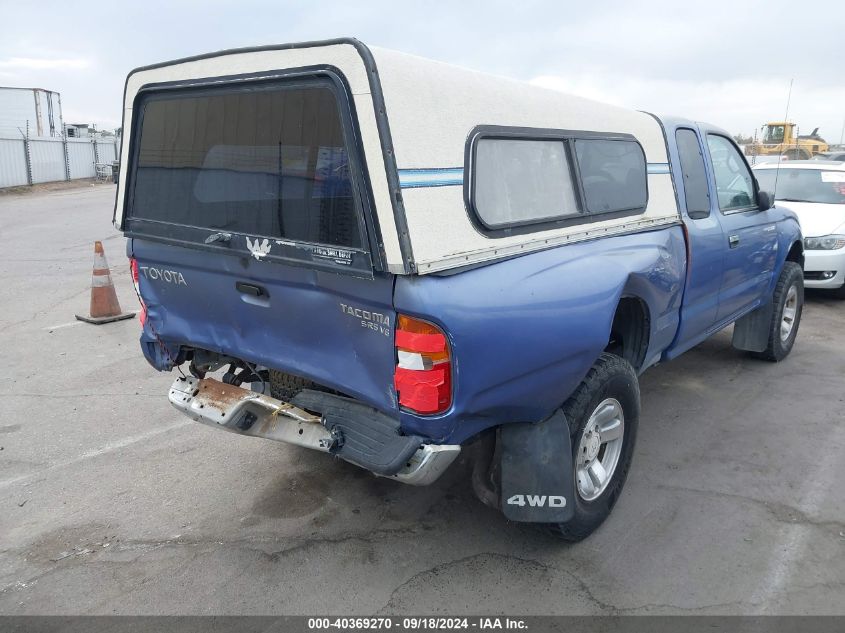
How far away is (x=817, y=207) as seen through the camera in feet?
27.9

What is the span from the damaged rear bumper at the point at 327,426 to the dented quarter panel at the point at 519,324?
96 mm

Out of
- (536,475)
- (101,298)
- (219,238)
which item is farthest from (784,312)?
(101,298)

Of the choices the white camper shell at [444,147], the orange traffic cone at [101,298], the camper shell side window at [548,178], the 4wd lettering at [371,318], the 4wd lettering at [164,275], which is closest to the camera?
the white camper shell at [444,147]

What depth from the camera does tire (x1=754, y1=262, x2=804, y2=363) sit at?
5.58 m

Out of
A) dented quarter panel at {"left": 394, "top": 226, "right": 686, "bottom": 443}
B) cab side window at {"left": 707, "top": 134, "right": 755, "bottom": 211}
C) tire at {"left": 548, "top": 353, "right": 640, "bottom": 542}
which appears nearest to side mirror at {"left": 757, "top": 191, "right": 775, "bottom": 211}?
cab side window at {"left": 707, "top": 134, "right": 755, "bottom": 211}

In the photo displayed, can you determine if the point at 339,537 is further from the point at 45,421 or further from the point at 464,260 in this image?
the point at 45,421

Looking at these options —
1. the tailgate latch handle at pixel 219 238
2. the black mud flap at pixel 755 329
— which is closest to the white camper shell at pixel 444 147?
the tailgate latch handle at pixel 219 238

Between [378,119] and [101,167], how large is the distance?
32.6 metres

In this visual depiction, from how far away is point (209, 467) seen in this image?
13.1 ft

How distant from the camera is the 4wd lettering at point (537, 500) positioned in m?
2.87

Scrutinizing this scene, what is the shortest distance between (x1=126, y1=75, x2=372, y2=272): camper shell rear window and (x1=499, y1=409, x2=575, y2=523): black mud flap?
1055 millimetres

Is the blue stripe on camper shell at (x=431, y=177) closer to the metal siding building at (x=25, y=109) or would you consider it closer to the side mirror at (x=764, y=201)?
the side mirror at (x=764, y=201)

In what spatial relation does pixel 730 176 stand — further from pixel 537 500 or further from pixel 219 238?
pixel 219 238

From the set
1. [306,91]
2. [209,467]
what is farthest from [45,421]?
[306,91]
